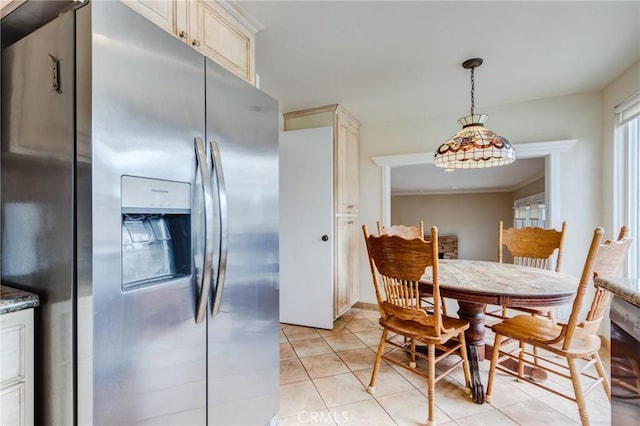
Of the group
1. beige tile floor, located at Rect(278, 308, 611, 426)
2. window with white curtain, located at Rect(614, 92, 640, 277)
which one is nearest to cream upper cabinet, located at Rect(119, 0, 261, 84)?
beige tile floor, located at Rect(278, 308, 611, 426)

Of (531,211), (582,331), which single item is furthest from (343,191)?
(531,211)

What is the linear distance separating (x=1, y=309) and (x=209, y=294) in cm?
57

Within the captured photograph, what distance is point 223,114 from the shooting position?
124 cm

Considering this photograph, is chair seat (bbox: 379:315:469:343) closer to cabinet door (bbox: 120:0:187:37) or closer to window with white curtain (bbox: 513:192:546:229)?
cabinet door (bbox: 120:0:187:37)

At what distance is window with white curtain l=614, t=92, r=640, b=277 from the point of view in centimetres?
234

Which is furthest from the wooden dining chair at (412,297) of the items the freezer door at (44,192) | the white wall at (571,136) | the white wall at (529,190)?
the white wall at (529,190)

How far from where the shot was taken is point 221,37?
1.60 metres

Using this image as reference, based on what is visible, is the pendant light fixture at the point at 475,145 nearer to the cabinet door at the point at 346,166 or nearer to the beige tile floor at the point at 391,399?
the cabinet door at the point at 346,166

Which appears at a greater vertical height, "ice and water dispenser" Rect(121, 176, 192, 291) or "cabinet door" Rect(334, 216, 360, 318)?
"ice and water dispenser" Rect(121, 176, 192, 291)

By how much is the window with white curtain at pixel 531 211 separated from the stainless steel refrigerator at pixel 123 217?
5.70 m

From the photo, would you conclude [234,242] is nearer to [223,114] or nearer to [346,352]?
[223,114]

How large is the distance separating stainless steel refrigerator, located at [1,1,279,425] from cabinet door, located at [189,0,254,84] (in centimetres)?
39

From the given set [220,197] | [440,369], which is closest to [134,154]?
[220,197]

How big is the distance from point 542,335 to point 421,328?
664 millimetres
